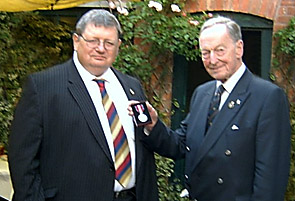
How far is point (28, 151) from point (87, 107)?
16.5 inches

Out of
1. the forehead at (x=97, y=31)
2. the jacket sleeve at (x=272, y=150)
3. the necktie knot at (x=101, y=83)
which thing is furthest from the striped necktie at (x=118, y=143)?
the jacket sleeve at (x=272, y=150)

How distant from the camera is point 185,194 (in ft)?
14.1

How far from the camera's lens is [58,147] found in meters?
3.71

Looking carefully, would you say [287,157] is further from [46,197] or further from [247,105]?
[46,197]

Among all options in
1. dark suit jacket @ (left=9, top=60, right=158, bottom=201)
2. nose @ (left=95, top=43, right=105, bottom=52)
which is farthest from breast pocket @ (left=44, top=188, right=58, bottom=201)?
nose @ (left=95, top=43, right=105, bottom=52)

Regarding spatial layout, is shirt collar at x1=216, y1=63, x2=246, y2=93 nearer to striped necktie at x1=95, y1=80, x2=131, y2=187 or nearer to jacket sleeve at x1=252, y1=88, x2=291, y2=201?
jacket sleeve at x1=252, y1=88, x2=291, y2=201

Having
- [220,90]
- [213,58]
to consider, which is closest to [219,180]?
[220,90]

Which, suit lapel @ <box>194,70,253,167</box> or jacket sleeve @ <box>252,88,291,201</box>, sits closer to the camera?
jacket sleeve @ <box>252,88,291,201</box>

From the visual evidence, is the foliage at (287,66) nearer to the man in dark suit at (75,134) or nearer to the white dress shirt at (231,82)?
the white dress shirt at (231,82)

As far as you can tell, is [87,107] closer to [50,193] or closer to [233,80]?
[50,193]

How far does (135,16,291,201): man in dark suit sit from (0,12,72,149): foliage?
10.1 feet

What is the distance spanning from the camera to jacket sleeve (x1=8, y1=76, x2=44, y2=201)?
3.64m

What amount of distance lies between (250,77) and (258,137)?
410 mm

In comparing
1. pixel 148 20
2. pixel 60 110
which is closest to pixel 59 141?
pixel 60 110
